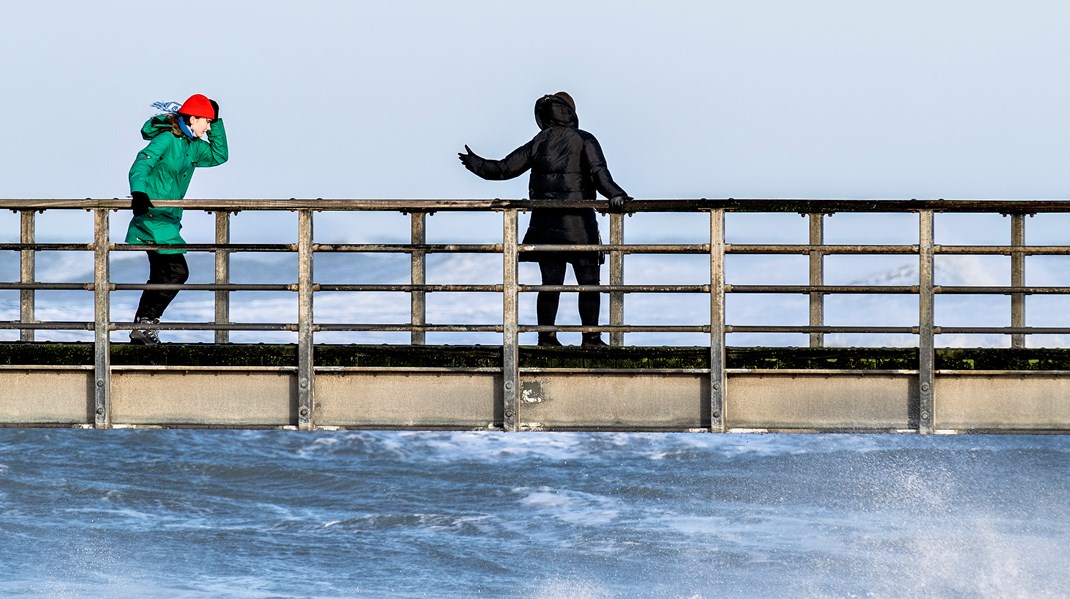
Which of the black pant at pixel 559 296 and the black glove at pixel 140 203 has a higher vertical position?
the black glove at pixel 140 203

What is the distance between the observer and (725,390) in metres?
10.6

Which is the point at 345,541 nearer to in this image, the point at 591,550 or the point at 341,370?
the point at 591,550

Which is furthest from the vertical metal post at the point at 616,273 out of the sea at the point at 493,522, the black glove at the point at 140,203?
the sea at the point at 493,522

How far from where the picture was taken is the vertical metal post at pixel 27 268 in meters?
11.7

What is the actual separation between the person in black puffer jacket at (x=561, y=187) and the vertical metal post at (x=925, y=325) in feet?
8.10

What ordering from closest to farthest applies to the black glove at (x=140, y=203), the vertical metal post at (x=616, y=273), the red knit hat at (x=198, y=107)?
1. the black glove at (x=140, y=203)
2. the vertical metal post at (x=616, y=273)
3. the red knit hat at (x=198, y=107)

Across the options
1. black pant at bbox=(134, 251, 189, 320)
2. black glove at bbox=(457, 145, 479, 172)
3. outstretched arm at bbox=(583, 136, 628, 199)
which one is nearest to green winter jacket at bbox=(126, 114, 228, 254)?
black pant at bbox=(134, 251, 189, 320)

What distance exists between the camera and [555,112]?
11.6m

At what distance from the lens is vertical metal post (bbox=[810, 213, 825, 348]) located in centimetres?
1121

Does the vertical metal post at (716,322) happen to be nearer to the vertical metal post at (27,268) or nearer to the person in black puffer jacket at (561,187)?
the person in black puffer jacket at (561,187)

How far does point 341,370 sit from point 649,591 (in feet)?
159

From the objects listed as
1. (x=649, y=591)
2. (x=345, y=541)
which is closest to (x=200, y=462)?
(x=345, y=541)

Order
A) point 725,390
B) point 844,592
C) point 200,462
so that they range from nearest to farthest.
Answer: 1. point 725,390
2. point 844,592
3. point 200,462

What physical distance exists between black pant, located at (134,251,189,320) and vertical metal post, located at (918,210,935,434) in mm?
6153
